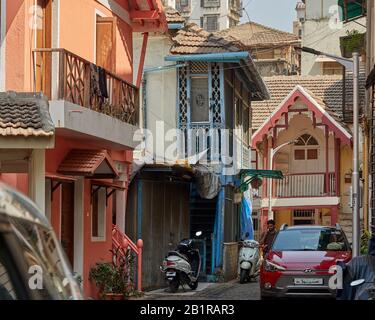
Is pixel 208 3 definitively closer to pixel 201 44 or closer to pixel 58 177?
pixel 201 44

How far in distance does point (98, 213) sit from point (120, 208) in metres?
1.83

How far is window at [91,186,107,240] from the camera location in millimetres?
19859

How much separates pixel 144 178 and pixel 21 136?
11213 mm

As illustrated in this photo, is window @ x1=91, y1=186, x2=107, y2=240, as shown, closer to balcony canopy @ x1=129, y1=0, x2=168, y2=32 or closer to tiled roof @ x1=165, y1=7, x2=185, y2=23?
balcony canopy @ x1=129, y1=0, x2=168, y2=32

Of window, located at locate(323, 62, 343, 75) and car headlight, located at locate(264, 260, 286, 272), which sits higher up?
window, located at locate(323, 62, 343, 75)

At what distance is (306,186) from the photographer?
40688 millimetres

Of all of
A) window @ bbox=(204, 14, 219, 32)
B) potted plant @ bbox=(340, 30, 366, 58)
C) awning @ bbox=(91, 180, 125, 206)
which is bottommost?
awning @ bbox=(91, 180, 125, 206)

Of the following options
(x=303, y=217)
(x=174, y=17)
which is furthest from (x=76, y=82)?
(x=303, y=217)

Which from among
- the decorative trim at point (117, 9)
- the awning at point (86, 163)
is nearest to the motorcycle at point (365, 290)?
the awning at point (86, 163)

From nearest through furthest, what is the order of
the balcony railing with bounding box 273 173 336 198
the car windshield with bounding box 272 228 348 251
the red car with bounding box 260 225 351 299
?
the red car with bounding box 260 225 351 299 → the car windshield with bounding box 272 228 348 251 → the balcony railing with bounding box 273 173 336 198

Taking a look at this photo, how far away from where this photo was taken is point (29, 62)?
15461 millimetres

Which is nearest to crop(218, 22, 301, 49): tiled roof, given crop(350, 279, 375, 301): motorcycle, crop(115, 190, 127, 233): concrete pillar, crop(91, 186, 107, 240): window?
crop(115, 190, 127, 233): concrete pillar

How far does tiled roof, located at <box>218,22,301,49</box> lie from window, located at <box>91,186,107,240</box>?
3858 cm
